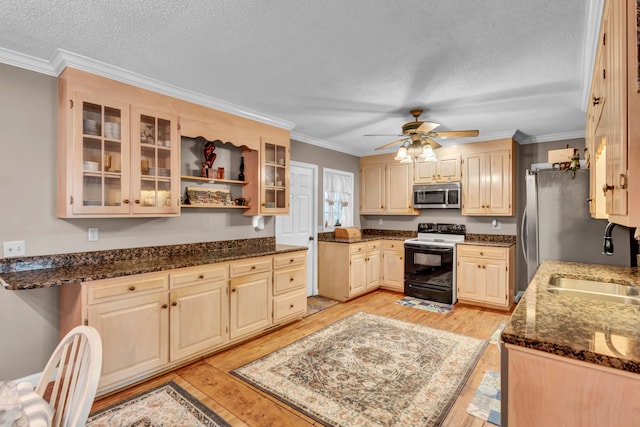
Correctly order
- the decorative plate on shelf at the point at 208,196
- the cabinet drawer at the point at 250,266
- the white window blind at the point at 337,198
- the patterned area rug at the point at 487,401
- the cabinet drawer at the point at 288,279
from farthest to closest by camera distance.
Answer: the white window blind at the point at 337,198 < the cabinet drawer at the point at 288,279 < the decorative plate on shelf at the point at 208,196 < the cabinet drawer at the point at 250,266 < the patterned area rug at the point at 487,401

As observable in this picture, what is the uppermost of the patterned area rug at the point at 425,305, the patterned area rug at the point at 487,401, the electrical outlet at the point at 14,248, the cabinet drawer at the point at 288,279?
the electrical outlet at the point at 14,248

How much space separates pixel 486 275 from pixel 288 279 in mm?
2774

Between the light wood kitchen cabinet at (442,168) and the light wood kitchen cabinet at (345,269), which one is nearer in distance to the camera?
the light wood kitchen cabinet at (345,269)

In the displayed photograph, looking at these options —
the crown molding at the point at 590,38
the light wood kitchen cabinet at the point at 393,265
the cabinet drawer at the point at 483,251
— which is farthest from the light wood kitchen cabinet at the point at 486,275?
the crown molding at the point at 590,38

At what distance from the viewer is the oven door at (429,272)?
4.57m

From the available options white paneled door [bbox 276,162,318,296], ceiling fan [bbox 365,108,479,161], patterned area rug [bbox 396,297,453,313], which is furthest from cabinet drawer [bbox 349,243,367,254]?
ceiling fan [bbox 365,108,479,161]

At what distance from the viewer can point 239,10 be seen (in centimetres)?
183

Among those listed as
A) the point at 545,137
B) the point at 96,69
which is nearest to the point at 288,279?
the point at 96,69

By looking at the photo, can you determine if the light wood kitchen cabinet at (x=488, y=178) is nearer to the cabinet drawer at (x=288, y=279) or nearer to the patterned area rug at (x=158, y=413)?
the cabinet drawer at (x=288, y=279)

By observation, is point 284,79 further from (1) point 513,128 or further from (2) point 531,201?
(1) point 513,128

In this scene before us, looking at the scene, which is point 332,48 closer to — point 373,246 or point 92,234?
point 92,234

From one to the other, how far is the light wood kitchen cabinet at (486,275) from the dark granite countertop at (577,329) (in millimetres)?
2628

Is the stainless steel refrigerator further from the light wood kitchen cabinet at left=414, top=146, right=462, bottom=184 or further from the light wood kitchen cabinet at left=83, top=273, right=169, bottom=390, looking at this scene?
the light wood kitchen cabinet at left=83, top=273, right=169, bottom=390

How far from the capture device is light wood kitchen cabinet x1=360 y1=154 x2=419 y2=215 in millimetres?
5441
